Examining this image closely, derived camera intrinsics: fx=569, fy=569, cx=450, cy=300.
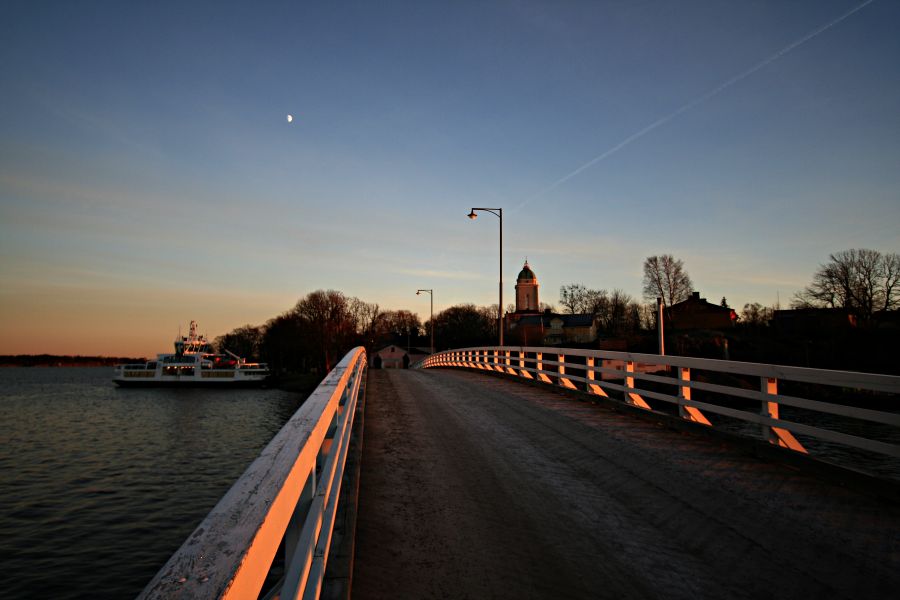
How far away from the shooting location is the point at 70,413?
160 feet

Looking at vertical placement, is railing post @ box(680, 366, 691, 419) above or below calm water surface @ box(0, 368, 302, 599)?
above

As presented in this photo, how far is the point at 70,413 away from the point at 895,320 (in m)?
87.7

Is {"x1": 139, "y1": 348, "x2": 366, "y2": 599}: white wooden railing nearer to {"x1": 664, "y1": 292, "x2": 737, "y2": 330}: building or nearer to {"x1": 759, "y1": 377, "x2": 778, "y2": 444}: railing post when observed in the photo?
A: {"x1": 759, "y1": 377, "x2": 778, "y2": 444}: railing post

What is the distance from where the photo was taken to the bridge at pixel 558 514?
2246 millimetres

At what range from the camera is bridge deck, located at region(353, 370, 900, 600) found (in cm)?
415

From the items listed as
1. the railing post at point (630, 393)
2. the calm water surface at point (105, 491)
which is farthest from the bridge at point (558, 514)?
the calm water surface at point (105, 491)

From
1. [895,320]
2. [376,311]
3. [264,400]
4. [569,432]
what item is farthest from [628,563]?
[376,311]

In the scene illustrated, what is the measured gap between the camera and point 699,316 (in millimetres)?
97438

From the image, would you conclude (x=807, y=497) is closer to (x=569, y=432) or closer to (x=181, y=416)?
(x=569, y=432)

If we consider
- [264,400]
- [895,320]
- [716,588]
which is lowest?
[264,400]

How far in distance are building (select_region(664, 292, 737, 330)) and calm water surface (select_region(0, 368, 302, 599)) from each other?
73.4m

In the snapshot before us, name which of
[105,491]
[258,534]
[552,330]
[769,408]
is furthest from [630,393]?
[552,330]

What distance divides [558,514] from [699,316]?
331ft

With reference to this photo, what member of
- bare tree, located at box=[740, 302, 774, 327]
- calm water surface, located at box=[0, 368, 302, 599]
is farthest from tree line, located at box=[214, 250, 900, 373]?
calm water surface, located at box=[0, 368, 302, 599]
